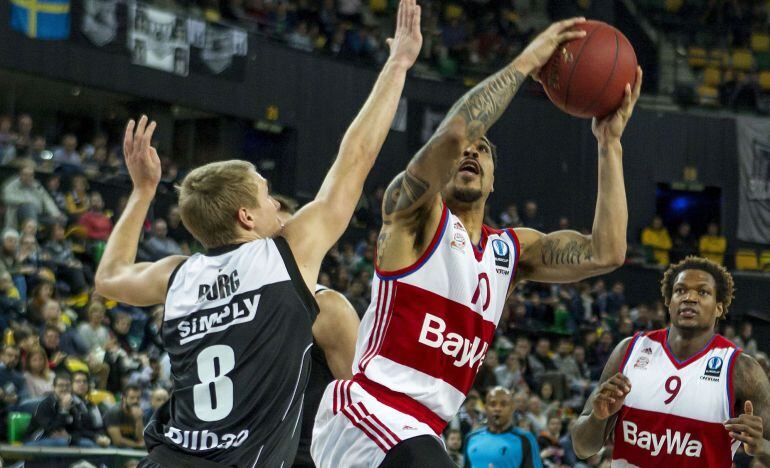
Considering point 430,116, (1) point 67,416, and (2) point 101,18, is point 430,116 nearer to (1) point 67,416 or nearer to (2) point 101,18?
(2) point 101,18

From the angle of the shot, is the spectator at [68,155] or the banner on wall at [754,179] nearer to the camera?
the spectator at [68,155]

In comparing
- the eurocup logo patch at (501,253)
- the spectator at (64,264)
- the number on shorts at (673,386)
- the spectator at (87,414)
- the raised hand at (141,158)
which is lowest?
the spectator at (87,414)

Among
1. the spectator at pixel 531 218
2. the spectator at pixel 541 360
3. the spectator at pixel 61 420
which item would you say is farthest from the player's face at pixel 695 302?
the spectator at pixel 531 218

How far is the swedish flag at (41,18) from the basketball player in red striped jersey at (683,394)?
11943 millimetres

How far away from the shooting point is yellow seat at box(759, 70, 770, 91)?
24734 mm

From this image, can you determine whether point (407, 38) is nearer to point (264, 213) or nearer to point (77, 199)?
point (264, 213)

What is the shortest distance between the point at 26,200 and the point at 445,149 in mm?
10092

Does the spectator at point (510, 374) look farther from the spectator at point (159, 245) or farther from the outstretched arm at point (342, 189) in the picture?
the outstretched arm at point (342, 189)

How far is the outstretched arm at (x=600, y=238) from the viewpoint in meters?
4.77

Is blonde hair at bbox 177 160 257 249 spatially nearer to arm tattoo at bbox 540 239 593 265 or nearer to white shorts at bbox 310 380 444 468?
white shorts at bbox 310 380 444 468

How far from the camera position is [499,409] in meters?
9.71

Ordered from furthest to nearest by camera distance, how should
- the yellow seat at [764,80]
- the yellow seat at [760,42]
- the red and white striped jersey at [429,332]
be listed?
the yellow seat at [760,42]
the yellow seat at [764,80]
the red and white striped jersey at [429,332]

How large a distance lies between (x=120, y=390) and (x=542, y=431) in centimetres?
503

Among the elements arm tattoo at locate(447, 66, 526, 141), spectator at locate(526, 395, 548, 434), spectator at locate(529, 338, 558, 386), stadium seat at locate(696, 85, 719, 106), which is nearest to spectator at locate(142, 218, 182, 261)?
spectator at locate(526, 395, 548, 434)
